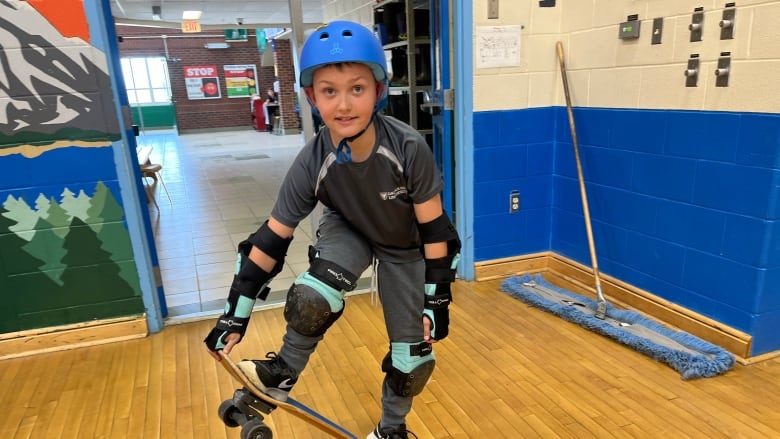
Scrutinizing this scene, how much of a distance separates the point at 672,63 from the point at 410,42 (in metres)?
1.91

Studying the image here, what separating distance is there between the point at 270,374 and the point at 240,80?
53.6ft

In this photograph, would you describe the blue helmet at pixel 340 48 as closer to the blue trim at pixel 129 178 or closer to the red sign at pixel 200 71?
the blue trim at pixel 129 178

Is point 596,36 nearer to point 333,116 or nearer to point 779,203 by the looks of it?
point 779,203

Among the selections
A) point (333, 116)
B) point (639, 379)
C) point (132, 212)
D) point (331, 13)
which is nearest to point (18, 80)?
point (132, 212)

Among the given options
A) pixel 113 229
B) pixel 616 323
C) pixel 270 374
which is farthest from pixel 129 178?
pixel 616 323

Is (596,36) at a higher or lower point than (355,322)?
higher

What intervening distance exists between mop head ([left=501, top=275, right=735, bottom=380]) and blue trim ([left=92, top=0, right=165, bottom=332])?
2.02 m

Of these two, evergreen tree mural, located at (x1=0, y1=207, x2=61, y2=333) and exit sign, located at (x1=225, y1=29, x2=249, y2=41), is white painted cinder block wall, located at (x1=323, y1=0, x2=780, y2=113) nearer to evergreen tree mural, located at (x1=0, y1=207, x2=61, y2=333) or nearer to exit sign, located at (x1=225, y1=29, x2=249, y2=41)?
evergreen tree mural, located at (x1=0, y1=207, x2=61, y2=333)

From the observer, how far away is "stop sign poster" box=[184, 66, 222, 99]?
15977 millimetres

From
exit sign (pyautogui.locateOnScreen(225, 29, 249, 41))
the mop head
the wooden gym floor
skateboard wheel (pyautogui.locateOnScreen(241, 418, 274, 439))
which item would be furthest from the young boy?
exit sign (pyautogui.locateOnScreen(225, 29, 249, 41))

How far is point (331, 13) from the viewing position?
6.38 metres

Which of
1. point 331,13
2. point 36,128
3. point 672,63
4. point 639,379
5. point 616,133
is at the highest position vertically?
point 331,13

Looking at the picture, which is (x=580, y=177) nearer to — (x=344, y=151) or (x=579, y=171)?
(x=579, y=171)

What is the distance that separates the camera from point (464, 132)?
3107 millimetres
